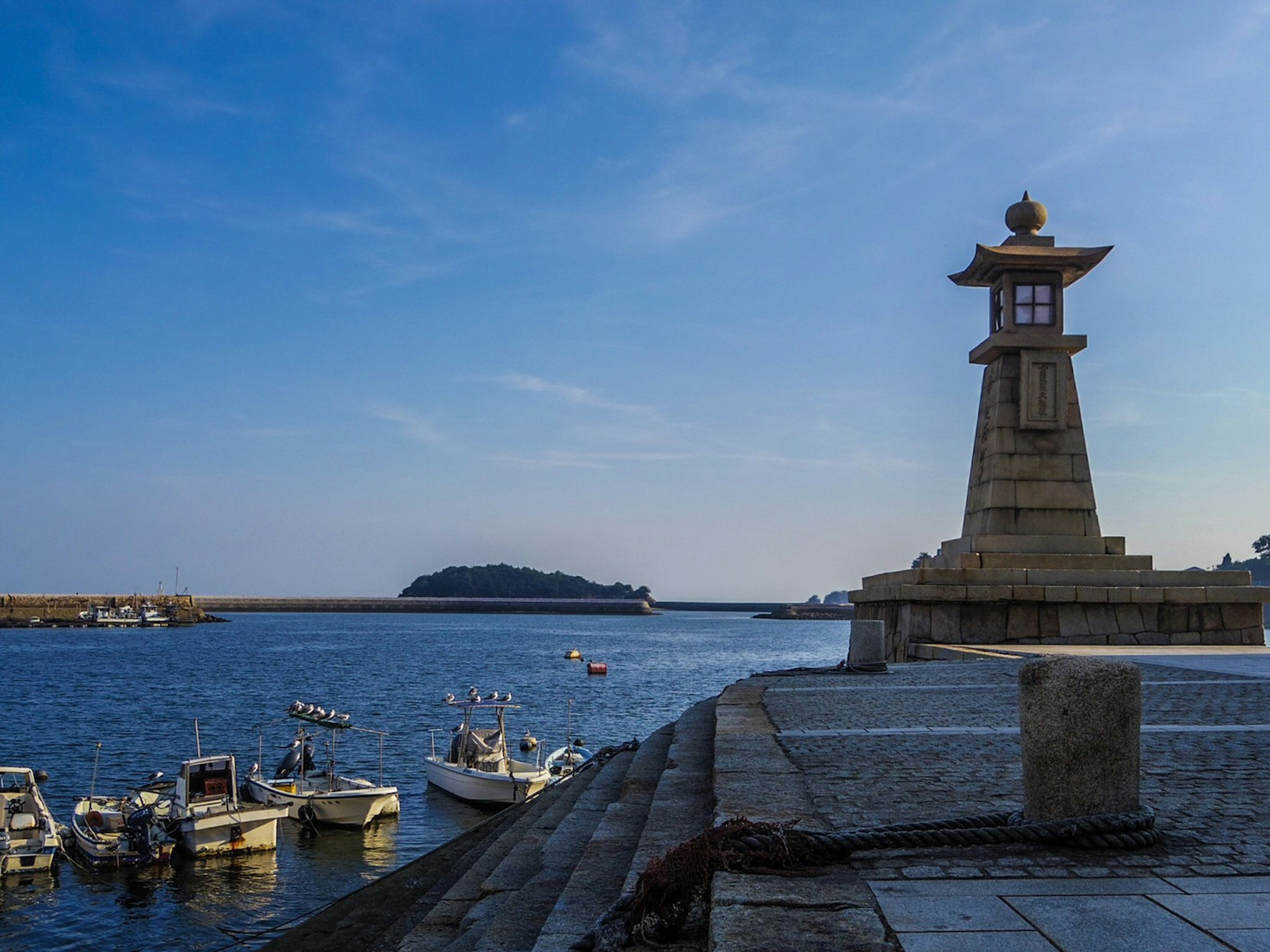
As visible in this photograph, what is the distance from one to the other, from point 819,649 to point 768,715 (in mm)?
86107

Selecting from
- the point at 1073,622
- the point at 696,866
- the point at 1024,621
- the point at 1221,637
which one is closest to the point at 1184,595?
the point at 1221,637

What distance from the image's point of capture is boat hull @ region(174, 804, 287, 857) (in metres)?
20.9

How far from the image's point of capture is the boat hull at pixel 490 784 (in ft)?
82.0

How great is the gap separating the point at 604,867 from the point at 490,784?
20.3 metres

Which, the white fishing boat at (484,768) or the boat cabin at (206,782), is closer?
the boat cabin at (206,782)

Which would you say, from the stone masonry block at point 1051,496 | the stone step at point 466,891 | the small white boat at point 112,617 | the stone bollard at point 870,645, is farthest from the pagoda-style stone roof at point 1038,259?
the small white boat at point 112,617

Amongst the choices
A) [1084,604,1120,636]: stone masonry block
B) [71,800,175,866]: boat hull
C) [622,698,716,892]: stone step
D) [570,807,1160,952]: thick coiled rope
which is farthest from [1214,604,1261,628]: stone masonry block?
[71,800,175,866]: boat hull

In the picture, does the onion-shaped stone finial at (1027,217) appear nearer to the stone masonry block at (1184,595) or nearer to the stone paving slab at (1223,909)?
the stone masonry block at (1184,595)

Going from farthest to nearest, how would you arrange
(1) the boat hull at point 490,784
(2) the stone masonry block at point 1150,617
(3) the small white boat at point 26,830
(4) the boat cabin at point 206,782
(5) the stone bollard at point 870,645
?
(1) the boat hull at point 490,784, (4) the boat cabin at point 206,782, (3) the small white boat at point 26,830, (2) the stone masonry block at point 1150,617, (5) the stone bollard at point 870,645

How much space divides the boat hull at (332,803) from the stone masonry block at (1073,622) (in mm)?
14916

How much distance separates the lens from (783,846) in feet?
13.6

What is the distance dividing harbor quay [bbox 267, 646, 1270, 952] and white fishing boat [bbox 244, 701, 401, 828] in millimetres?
11916

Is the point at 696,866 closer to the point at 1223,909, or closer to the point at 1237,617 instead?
the point at 1223,909

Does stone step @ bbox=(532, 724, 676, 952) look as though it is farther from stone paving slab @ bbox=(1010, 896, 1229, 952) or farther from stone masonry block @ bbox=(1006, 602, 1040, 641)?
stone masonry block @ bbox=(1006, 602, 1040, 641)
